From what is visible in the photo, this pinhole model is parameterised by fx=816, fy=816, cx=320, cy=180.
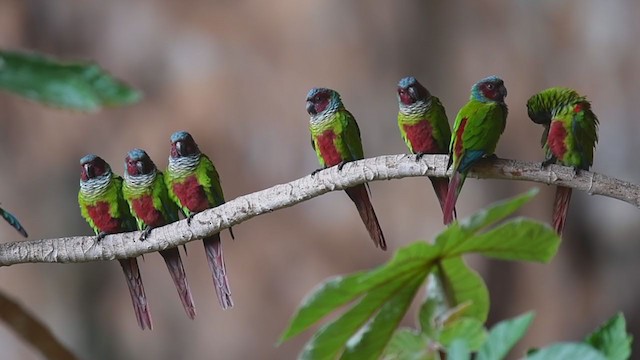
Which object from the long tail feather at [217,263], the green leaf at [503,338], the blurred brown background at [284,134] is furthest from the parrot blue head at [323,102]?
the blurred brown background at [284,134]

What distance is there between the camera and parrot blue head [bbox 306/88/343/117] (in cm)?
109

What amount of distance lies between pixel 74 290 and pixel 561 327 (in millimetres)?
1389

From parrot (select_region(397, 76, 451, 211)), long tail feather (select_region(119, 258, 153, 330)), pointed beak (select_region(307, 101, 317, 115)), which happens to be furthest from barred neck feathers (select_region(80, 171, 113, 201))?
parrot (select_region(397, 76, 451, 211))

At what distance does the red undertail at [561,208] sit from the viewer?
37.7 inches

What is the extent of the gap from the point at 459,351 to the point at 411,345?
0.28 ft

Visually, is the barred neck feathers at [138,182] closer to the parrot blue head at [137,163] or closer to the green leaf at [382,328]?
the parrot blue head at [137,163]

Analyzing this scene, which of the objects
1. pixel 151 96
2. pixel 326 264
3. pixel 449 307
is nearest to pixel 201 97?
pixel 151 96

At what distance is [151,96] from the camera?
92.2 inches

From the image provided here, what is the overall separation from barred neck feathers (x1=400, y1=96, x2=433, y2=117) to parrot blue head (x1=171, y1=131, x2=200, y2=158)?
0.94 ft

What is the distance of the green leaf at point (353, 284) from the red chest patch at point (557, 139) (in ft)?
1.40

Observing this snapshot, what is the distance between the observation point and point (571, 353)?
489 millimetres

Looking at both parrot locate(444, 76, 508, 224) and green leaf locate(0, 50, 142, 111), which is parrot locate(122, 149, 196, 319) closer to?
parrot locate(444, 76, 508, 224)

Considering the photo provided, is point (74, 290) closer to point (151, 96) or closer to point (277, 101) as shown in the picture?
point (151, 96)

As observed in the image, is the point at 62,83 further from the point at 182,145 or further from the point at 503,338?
the point at 182,145
